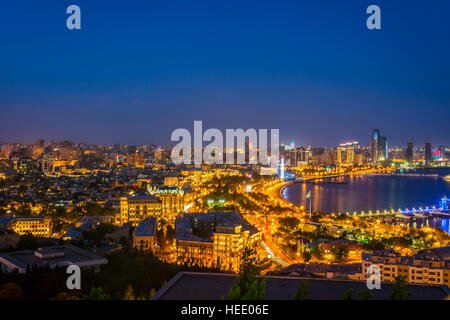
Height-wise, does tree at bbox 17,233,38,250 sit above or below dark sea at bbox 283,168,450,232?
above

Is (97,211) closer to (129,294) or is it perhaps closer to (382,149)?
(129,294)

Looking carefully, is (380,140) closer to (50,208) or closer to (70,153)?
(70,153)

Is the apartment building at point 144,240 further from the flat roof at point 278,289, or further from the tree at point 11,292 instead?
the flat roof at point 278,289

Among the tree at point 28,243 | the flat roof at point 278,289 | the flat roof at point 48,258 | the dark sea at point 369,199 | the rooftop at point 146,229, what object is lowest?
the dark sea at point 369,199

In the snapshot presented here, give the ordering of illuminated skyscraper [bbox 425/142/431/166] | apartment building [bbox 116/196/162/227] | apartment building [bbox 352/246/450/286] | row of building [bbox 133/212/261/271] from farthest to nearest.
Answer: illuminated skyscraper [bbox 425/142/431/166] → apartment building [bbox 116/196/162/227] → row of building [bbox 133/212/261/271] → apartment building [bbox 352/246/450/286]

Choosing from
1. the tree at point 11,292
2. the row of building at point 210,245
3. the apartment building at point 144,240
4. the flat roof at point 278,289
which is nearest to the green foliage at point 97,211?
the row of building at point 210,245

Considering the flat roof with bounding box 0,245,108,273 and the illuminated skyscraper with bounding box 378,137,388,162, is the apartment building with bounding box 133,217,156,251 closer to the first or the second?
the flat roof with bounding box 0,245,108,273

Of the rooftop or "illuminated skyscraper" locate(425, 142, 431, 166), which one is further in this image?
"illuminated skyscraper" locate(425, 142, 431, 166)

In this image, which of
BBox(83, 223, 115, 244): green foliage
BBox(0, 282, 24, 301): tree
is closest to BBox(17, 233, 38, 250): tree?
BBox(83, 223, 115, 244): green foliage

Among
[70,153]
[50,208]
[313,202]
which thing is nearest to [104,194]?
[50,208]
